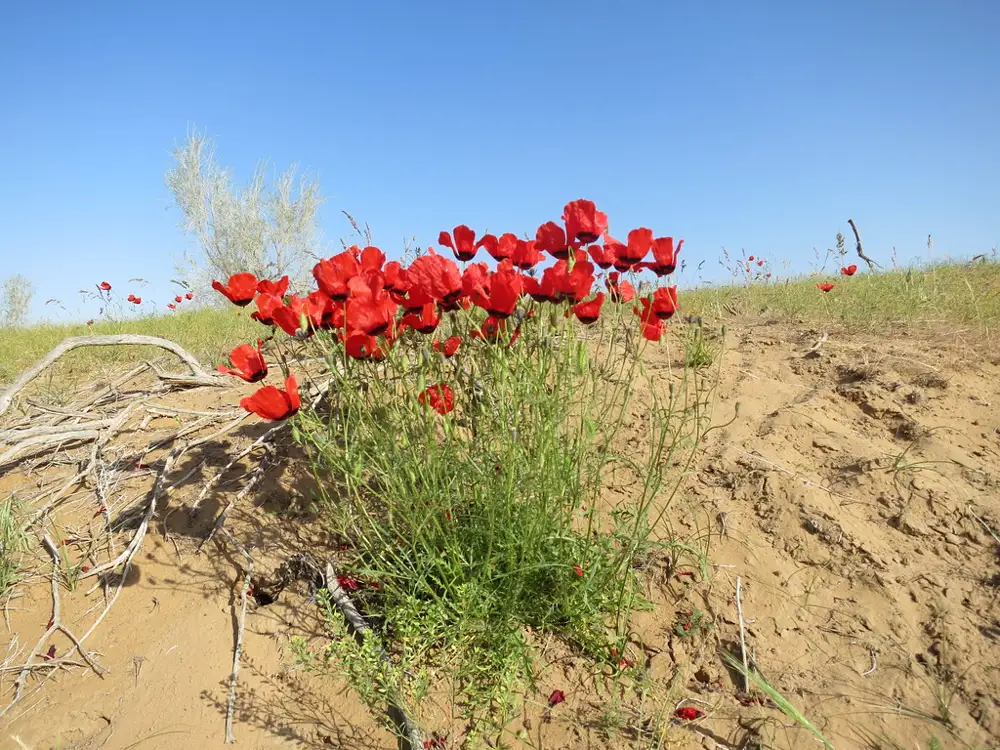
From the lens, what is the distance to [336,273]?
149 cm

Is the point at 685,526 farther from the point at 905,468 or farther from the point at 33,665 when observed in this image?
the point at 33,665

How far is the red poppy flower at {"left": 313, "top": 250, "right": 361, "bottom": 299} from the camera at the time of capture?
4.74 feet

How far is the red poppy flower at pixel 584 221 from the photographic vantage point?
1.59 m

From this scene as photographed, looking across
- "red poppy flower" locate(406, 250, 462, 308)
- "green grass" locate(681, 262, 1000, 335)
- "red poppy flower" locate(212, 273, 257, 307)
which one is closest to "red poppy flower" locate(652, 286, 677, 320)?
"red poppy flower" locate(406, 250, 462, 308)

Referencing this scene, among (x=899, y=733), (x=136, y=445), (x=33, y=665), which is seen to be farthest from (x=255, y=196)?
(x=899, y=733)

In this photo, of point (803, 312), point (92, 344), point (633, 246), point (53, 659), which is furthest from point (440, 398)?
point (803, 312)

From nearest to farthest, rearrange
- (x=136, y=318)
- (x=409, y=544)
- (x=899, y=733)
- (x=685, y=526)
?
(x=899, y=733) < (x=409, y=544) < (x=685, y=526) < (x=136, y=318)

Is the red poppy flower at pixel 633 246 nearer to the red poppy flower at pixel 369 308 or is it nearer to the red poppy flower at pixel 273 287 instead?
the red poppy flower at pixel 369 308

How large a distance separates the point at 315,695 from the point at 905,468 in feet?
7.28

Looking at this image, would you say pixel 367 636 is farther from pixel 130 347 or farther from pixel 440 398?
pixel 130 347

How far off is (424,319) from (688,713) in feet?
4.09

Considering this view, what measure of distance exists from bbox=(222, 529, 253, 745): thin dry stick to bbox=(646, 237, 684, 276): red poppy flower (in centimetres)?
168

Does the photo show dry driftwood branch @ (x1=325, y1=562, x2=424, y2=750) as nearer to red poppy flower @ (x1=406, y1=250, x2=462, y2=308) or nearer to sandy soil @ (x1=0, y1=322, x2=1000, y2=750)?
sandy soil @ (x1=0, y1=322, x2=1000, y2=750)

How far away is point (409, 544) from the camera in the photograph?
1.81 meters
